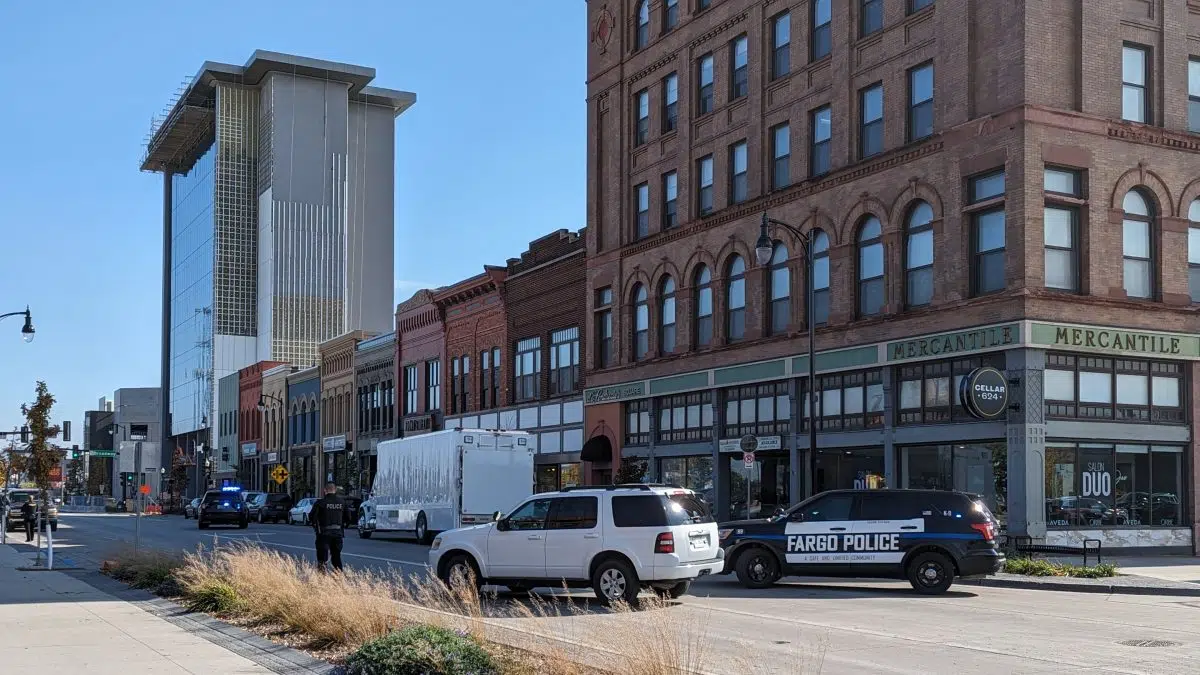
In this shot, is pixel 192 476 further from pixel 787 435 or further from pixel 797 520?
pixel 797 520

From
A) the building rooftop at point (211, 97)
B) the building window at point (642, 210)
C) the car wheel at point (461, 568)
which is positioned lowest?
the car wheel at point (461, 568)

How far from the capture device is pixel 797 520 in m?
22.8

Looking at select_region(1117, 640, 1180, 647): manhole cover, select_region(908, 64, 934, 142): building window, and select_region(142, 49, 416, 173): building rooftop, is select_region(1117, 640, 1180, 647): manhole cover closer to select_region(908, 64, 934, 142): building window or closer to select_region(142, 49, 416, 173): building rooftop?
select_region(908, 64, 934, 142): building window

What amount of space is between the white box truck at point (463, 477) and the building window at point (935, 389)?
36.5 feet

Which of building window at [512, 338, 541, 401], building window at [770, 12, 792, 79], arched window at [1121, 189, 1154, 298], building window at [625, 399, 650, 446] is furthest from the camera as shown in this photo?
building window at [512, 338, 541, 401]

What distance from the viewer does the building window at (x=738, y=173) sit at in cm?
4100

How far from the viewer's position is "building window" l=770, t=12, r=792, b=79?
3906 centimetres

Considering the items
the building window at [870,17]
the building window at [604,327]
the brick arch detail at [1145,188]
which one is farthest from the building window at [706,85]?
the brick arch detail at [1145,188]

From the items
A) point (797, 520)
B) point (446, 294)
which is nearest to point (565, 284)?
point (446, 294)

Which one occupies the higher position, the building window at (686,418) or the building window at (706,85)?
the building window at (706,85)

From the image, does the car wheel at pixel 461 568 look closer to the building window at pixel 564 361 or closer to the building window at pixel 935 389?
the building window at pixel 935 389

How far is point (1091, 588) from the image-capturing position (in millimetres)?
22750

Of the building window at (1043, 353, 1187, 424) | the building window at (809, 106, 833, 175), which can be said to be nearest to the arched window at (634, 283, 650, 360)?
A: the building window at (809, 106, 833, 175)

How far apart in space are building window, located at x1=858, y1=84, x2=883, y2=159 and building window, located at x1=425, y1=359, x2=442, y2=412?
106 feet
